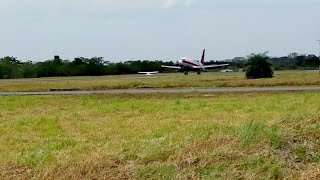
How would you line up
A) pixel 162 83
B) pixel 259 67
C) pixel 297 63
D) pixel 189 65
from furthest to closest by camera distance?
pixel 297 63, pixel 189 65, pixel 259 67, pixel 162 83

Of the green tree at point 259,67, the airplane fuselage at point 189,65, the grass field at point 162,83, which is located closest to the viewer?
the grass field at point 162,83

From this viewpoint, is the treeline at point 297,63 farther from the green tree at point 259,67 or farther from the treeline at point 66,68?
the green tree at point 259,67

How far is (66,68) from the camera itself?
7950 cm

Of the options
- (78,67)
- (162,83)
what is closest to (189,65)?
(78,67)

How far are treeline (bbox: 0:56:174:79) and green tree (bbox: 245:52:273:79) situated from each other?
106ft

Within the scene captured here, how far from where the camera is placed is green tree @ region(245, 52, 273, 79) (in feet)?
168

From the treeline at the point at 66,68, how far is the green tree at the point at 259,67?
1268 inches

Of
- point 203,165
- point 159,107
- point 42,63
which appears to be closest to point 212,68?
point 42,63

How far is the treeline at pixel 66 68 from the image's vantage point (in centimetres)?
7856

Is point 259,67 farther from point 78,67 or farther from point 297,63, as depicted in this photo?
point 297,63

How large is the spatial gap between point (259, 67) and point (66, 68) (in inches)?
1418

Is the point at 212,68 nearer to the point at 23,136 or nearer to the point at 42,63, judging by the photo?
the point at 42,63

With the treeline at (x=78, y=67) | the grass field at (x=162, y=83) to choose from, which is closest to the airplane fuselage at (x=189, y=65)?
the treeline at (x=78, y=67)

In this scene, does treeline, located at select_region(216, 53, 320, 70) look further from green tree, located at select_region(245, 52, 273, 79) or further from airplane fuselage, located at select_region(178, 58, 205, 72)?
green tree, located at select_region(245, 52, 273, 79)
